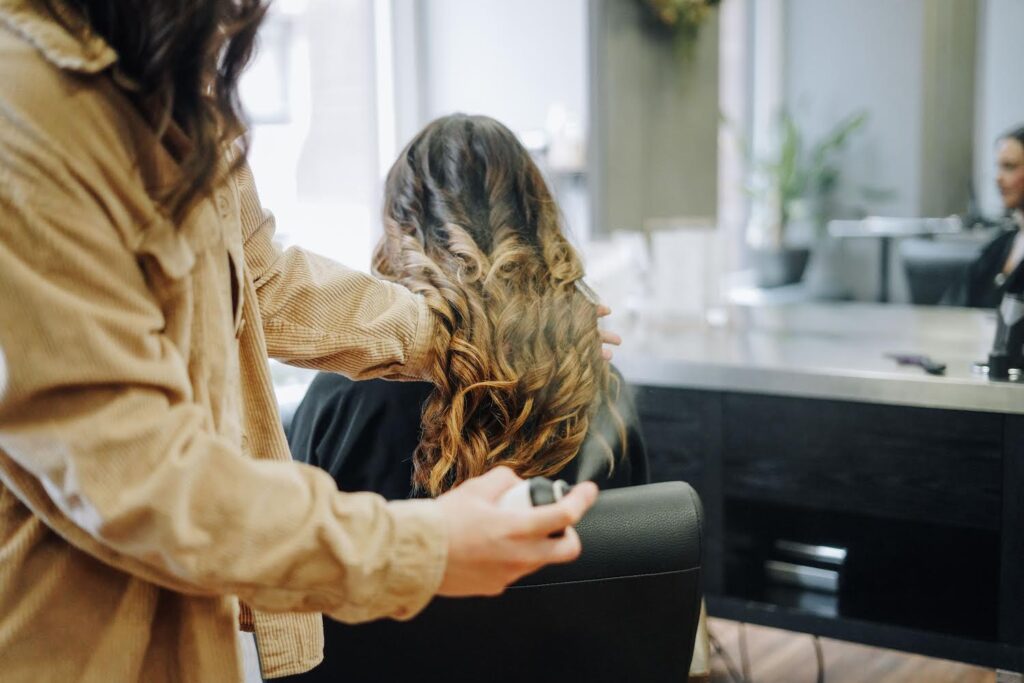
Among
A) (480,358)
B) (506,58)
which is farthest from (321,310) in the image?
(506,58)

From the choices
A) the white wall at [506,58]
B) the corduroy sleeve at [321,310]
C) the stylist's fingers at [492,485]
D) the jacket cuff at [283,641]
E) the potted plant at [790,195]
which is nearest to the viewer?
the stylist's fingers at [492,485]

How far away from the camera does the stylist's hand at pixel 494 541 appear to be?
663 mm

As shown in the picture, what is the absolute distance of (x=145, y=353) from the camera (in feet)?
2.07

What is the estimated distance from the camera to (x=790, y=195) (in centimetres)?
265

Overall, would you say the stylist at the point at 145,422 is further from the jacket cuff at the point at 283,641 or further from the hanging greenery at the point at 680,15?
the hanging greenery at the point at 680,15

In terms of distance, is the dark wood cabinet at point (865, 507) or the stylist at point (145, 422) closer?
the stylist at point (145, 422)

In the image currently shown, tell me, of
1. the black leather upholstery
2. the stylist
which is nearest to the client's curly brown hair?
the black leather upholstery

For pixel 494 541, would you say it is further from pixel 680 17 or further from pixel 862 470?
pixel 680 17

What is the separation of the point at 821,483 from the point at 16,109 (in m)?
1.99

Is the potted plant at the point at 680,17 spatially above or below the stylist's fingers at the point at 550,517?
above

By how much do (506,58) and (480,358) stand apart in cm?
195

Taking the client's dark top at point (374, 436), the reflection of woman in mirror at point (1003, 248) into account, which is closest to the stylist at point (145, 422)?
the client's dark top at point (374, 436)

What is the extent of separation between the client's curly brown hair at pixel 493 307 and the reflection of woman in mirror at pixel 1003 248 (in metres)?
1.31

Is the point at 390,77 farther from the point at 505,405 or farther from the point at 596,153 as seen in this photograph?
the point at 505,405
